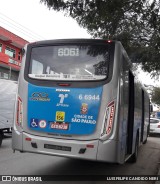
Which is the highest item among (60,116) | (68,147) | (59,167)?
(60,116)

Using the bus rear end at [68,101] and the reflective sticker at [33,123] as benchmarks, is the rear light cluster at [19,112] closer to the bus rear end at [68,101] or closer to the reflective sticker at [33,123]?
the bus rear end at [68,101]

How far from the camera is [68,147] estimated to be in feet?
22.6

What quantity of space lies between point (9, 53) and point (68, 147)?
112ft

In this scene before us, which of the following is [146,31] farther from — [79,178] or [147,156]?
[147,156]

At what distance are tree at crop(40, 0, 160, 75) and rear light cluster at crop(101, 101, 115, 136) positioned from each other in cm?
237

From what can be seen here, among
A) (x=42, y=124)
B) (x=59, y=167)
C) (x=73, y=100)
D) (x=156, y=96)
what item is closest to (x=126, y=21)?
(x=73, y=100)

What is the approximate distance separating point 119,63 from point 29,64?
213cm

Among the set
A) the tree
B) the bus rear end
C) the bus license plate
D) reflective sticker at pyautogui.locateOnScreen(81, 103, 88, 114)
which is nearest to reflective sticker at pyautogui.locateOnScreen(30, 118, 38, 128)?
the bus rear end

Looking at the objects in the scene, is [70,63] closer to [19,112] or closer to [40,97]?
[40,97]

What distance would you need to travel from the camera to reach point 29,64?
303 inches

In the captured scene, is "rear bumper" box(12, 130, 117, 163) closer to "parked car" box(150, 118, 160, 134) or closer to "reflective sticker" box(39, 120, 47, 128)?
A: "reflective sticker" box(39, 120, 47, 128)

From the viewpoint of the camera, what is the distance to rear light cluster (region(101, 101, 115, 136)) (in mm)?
6789

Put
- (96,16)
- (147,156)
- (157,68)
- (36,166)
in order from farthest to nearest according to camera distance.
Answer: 1. (147,156)
2. (157,68)
3. (36,166)
4. (96,16)

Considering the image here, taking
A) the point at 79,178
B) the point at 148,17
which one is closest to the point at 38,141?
the point at 79,178
